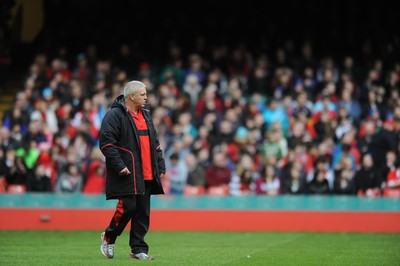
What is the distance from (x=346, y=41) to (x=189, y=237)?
405 inches

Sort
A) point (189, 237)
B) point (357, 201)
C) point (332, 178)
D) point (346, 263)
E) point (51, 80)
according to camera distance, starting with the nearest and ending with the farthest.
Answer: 1. point (346, 263)
2. point (189, 237)
3. point (357, 201)
4. point (332, 178)
5. point (51, 80)

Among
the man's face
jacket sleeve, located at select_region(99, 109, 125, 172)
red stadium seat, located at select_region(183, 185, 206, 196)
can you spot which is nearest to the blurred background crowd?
red stadium seat, located at select_region(183, 185, 206, 196)

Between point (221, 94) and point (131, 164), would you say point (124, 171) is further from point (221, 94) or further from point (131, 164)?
point (221, 94)

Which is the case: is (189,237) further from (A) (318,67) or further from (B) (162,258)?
(A) (318,67)

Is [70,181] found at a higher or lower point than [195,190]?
higher

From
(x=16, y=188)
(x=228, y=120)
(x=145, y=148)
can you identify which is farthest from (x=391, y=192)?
(x=145, y=148)

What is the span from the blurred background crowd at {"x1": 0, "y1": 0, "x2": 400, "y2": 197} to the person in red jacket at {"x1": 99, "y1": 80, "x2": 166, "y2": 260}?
25.4ft

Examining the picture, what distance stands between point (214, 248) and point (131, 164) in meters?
2.94

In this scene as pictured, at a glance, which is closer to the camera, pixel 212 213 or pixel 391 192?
pixel 212 213

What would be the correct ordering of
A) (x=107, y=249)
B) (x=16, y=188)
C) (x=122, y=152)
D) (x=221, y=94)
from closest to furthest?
(x=122, y=152)
(x=107, y=249)
(x=16, y=188)
(x=221, y=94)

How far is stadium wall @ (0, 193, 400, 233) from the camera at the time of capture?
18281mm

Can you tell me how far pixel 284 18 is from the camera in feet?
86.7

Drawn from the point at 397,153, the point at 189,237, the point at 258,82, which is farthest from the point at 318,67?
the point at 189,237

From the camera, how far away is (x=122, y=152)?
38.8ft
